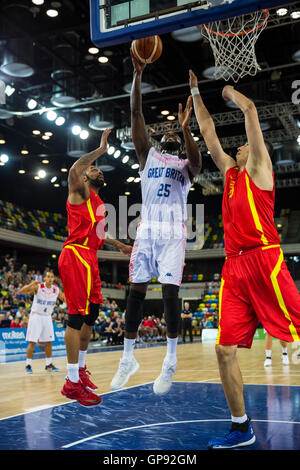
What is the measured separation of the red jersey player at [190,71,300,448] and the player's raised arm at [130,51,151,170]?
937mm

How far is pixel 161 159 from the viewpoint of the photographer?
14.4ft

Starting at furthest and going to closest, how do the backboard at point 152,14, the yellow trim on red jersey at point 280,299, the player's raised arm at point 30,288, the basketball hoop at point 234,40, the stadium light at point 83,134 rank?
1. the stadium light at point 83,134
2. the player's raised arm at point 30,288
3. the basketball hoop at point 234,40
4. the backboard at point 152,14
5. the yellow trim on red jersey at point 280,299

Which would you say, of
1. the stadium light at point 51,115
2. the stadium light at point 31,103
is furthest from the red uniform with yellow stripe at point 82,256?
the stadium light at point 51,115

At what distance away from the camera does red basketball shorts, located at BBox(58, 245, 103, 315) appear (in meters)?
4.65

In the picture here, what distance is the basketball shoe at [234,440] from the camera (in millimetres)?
3244

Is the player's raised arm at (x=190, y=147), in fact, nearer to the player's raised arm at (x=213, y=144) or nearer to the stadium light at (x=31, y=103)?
the player's raised arm at (x=213, y=144)

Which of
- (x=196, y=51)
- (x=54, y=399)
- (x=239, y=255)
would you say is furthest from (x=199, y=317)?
(x=239, y=255)

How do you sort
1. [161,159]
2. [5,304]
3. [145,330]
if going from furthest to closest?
1. [145,330]
2. [5,304]
3. [161,159]

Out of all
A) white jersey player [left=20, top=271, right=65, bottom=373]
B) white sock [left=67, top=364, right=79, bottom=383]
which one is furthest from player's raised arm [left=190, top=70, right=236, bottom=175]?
white jersey player [left=20, top=271, right=65, bottom=373]

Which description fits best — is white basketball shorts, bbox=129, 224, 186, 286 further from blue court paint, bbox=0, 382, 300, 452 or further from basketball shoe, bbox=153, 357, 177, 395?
blue court paint, bbox=0, 382, 300, 452

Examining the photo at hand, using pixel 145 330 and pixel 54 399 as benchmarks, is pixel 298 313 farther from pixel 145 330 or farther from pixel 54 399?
pixel 145 330

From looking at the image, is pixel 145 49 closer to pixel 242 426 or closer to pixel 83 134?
pixel 242 426

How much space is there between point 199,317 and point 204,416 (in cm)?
2460

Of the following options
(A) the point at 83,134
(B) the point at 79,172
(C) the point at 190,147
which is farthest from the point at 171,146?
(A) the point at 83,134
